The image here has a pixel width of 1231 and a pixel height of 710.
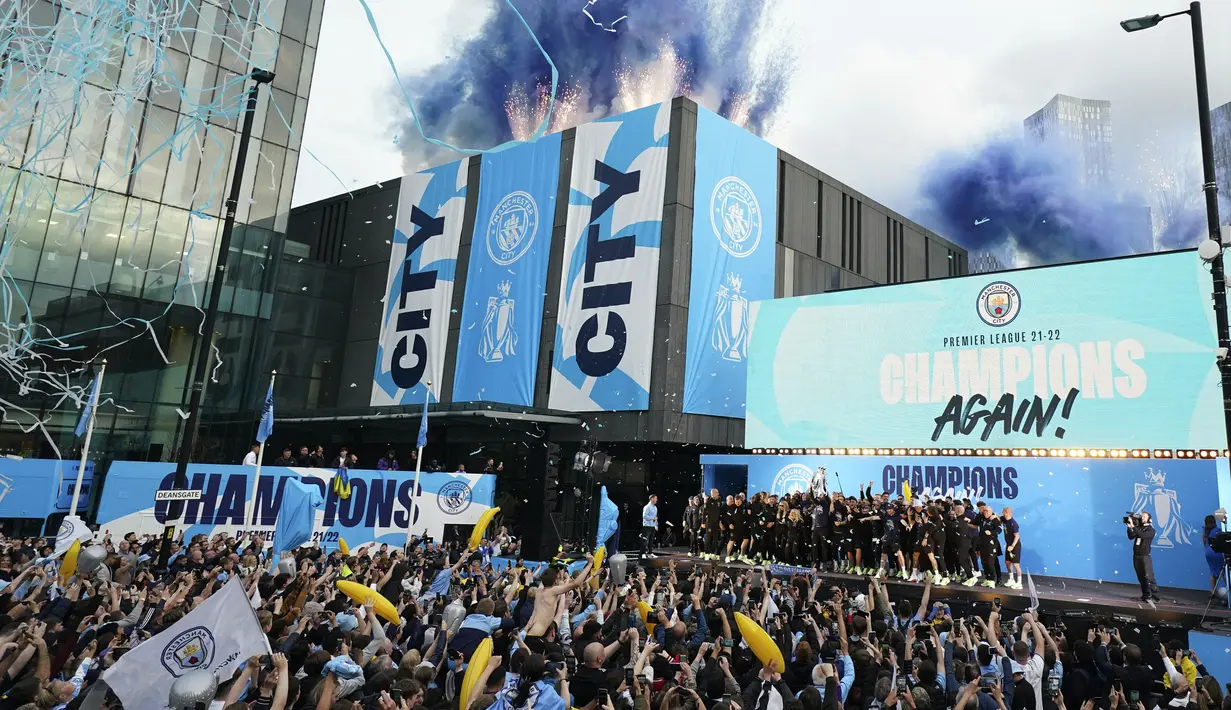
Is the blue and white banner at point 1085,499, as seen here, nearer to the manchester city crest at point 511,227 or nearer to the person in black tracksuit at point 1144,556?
the person in black tracksuit at point 1144,556

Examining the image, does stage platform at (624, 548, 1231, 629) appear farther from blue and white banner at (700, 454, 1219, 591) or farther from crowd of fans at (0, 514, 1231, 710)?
crowd of fans at (0, 514, 1231, 710)

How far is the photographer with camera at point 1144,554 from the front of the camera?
16109 millimetres

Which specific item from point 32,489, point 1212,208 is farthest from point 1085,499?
point 32,489

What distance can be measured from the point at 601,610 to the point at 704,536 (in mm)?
15212

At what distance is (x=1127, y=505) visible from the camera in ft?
64.2

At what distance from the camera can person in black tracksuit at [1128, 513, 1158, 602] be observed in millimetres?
16109

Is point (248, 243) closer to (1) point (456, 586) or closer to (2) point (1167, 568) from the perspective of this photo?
(1) point (456, 586)

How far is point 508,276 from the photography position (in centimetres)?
3419

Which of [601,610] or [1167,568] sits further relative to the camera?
[1167,568]

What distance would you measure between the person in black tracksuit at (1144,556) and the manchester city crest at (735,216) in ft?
59.0

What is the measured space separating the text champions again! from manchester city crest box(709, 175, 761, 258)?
9.55 meters

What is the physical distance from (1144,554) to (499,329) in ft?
79.6

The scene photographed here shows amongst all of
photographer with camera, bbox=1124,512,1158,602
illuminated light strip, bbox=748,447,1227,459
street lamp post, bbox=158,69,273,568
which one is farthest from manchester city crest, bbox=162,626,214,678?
illuminated light strip, bbox=748,447,1227,459

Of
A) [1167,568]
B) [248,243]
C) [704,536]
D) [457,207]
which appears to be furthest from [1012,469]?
[248,243]
